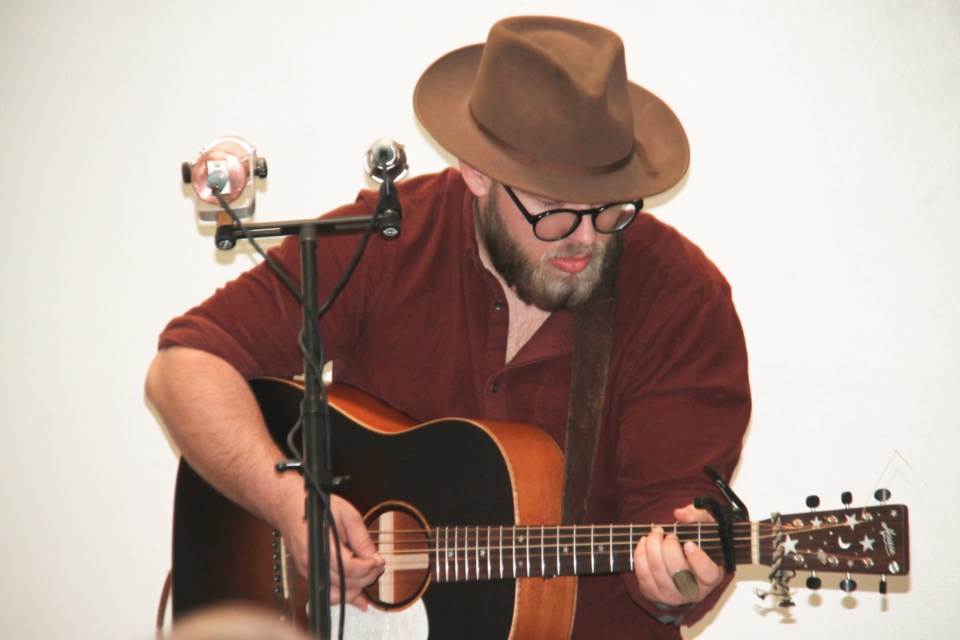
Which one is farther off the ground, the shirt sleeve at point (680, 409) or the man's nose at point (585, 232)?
the man's nose at point (585, 232)

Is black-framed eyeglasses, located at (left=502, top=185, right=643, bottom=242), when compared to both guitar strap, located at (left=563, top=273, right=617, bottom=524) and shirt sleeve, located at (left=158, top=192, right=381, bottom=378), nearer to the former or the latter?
guitar strap, located at (left=563, top=273, right=617, bottom=524)

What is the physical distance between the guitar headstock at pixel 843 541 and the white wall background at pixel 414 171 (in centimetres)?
94

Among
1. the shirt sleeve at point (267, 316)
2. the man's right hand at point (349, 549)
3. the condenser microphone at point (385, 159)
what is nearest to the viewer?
the condenser microphone at point (385, 159)

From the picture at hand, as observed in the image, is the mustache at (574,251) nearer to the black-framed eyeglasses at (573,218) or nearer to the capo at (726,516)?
the black-framed eyeglasses at (573,218)

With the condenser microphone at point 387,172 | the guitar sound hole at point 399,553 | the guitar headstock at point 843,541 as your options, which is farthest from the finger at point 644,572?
the condenser microphone at point 387,172

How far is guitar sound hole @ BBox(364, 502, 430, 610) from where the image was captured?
2.79 m

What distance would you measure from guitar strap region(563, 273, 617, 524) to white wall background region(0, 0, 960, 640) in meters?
0.69

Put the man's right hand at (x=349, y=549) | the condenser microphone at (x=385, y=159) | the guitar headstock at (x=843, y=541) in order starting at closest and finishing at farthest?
the condenser microphone at (x=385, y=159), the guitar headstock at (x=843, y=541), the man's right hand at (x=349, y=549)

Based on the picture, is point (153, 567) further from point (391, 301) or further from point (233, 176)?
point (233, 176)

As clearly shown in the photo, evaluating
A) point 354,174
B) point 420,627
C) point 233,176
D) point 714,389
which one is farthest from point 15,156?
point 714,389

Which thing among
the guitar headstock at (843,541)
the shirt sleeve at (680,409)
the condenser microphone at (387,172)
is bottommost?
the guitar headstock at (843,541)

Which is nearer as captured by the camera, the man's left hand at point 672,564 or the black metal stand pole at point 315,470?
the black metal stand pole at point 315,470

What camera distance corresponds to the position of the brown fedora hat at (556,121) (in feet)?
8.85

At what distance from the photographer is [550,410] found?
9.68 feet
